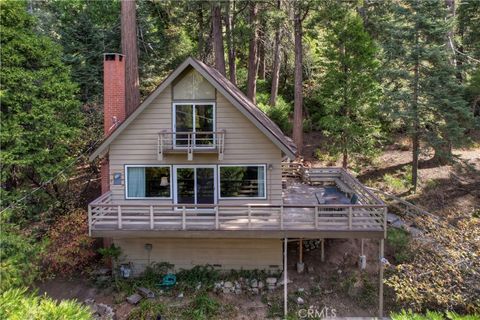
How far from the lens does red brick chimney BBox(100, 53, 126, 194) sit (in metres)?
12.4

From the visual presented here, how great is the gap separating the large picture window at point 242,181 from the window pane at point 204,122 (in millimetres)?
1041

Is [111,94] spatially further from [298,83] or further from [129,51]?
[298,83]

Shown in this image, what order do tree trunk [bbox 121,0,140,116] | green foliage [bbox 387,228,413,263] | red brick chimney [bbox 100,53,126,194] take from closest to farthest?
green foliage [bbox 387,228,413,263] < red brick chimney [bbox 100,53,126,194] < tree trunk [bbox 121,0,140,116]

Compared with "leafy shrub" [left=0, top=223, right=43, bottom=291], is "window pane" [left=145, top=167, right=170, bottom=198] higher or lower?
higher

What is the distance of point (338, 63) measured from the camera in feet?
58.6

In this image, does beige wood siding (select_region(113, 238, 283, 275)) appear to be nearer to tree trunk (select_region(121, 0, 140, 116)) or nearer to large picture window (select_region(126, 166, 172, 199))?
large picture window (select_region(126, 166, 172, 199))

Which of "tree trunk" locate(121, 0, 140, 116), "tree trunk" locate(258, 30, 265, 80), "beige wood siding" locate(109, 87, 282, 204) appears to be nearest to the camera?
"beige wood siding" locate(109, 87, 282, 204)

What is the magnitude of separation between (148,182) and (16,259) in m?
4.23

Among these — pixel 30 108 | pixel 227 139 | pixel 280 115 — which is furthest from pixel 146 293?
pixel 280 115

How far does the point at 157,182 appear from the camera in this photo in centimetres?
1196

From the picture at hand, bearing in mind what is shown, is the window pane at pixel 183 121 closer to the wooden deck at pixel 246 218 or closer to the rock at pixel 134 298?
the wooden deck at pixel 246 218

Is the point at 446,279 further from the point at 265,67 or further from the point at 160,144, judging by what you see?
the point at 265,67

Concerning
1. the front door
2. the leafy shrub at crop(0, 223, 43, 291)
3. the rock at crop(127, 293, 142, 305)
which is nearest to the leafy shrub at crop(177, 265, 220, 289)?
the rock at crop(127, 293, 142, 305)

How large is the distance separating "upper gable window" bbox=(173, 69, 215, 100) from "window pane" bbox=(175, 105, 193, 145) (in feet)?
1.15
